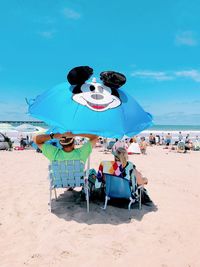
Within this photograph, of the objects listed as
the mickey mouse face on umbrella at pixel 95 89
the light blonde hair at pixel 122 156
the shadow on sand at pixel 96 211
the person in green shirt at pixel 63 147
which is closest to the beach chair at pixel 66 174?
the person in green shirt at pixel 63 147

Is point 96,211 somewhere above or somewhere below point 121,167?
below

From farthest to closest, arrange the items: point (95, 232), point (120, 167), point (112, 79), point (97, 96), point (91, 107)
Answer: point (120, 167) → point (112, 79) → point (97, 96) → point (91, 107) → point (95, 232)

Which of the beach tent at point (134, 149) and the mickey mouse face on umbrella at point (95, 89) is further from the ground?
the mickey mouse face on umbrella at point (95, 89)

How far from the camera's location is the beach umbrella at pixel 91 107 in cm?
431

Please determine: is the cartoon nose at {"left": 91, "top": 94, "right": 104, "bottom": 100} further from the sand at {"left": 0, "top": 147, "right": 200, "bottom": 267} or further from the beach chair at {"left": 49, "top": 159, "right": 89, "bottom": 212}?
the sand at {"left": 0, "top": 147, "right": 200, "bottom": 267}

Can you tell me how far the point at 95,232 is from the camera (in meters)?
4.16

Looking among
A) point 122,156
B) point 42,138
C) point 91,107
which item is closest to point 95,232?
point 122,156

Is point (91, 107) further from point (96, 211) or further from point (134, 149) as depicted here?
point (134, 149)

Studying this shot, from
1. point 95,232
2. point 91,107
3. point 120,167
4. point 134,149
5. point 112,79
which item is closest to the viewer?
point 95,232

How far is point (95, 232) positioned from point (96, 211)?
2.52 feet

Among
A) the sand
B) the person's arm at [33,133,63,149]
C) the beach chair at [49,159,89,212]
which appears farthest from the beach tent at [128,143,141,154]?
the person's arm at [33,133,63,149]

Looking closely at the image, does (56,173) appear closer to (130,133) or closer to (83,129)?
(83,129)

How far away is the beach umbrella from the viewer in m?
4.31

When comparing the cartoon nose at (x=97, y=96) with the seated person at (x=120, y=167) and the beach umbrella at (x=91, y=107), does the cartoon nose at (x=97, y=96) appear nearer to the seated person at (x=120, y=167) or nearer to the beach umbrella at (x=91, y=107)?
the beach umbrella at (x=91, y=107)
